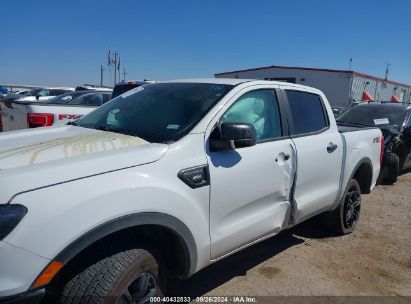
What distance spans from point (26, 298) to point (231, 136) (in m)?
1.55

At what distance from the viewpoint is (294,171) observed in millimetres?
3553

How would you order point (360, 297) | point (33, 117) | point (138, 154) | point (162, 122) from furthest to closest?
point (33, 117) < point (360, 297) < point (162, 122) < point (138, 154)

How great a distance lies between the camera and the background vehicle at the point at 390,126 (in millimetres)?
7770

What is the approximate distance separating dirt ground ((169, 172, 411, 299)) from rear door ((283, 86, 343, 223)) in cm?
56

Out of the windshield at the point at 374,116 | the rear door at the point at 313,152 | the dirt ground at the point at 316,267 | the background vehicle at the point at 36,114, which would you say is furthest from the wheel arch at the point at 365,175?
the background vehicle at the point at 36,114

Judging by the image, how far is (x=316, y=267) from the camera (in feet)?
13.2

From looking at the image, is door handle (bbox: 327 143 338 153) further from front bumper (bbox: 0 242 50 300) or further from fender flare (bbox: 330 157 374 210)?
front bumper (bbox: 0 242 50 300)

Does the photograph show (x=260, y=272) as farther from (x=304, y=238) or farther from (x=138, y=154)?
(x=138, y=154)

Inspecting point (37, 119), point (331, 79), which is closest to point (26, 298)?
point (37, 119)

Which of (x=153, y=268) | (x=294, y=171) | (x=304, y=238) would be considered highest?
(x=294, y=171)

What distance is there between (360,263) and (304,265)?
2.07 feet

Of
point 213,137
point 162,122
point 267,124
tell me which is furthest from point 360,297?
point 162,122

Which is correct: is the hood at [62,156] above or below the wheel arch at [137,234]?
above

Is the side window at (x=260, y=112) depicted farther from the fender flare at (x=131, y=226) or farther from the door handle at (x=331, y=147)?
the fender flare at (x=131, y=226)
